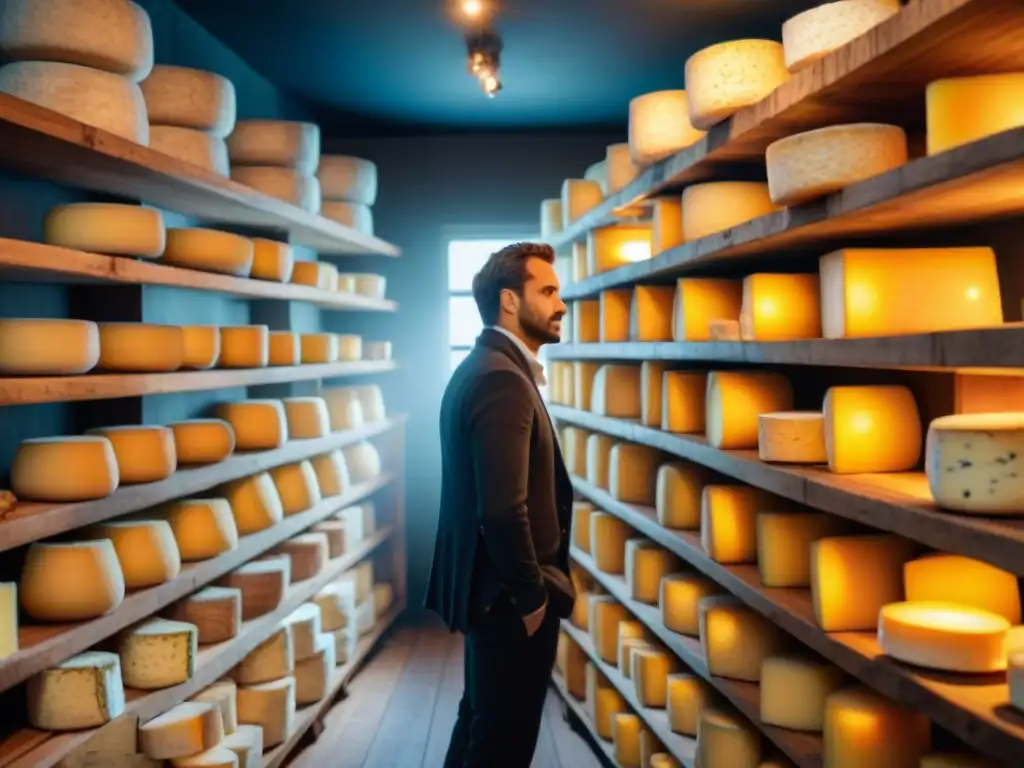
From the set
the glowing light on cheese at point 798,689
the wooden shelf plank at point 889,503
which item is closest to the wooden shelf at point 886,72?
the wooden shelf plank at point 889,503

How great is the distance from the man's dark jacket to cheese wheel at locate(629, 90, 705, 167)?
2.63ft

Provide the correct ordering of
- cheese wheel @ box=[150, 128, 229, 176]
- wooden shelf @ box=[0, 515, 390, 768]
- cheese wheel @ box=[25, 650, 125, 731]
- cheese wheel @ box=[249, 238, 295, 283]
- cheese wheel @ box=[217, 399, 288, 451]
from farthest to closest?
1. cheese wheel @ box=[249, 238, 295, 283]
2. cheese wheel @ box=[217, 399, 288, 451]
3. cheese wheel @ box=[150, 128, 229, 176]
4. cheese wheel @ box=[25, 650, 125, 731]
5. wooden shelf @ box=[0, 515, 390, 768]

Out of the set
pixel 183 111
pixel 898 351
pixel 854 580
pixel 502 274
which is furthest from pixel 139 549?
pixel 898 351

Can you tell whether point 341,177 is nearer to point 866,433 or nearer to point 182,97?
point 182,97

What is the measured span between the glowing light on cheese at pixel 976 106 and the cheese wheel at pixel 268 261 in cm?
270

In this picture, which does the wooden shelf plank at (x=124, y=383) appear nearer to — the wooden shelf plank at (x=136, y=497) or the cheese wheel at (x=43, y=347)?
the cheese wheel at (x=43, y=347)

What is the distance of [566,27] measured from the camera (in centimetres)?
429

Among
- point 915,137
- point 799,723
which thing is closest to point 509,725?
point 799,723

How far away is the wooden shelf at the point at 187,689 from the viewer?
242cm

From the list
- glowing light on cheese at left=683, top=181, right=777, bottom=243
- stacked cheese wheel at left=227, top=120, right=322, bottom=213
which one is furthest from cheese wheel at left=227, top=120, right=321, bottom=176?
glowing light on cheese at left=683, top=181, right=777, bottom=243

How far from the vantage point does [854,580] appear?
2.16 m

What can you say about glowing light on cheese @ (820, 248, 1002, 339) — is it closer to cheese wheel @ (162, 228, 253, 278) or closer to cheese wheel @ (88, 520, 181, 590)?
cheese wheel @ (88, 520, 181, 590)

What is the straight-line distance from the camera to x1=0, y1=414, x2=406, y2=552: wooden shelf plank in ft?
7.64

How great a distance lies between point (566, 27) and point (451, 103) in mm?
1416
